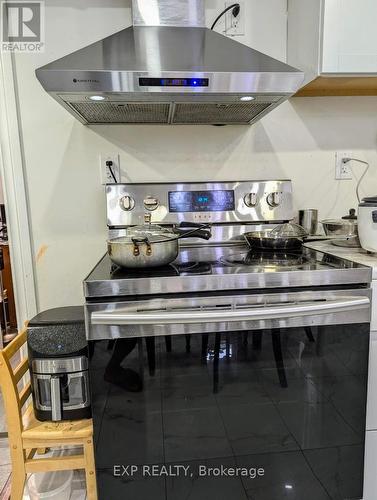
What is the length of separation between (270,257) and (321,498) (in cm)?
76

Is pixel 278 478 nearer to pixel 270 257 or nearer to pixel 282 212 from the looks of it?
pixel 270 257

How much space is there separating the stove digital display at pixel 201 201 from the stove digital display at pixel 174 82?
48cm

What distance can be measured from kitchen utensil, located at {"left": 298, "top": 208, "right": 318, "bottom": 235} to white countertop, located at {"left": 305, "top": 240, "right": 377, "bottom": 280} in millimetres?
138

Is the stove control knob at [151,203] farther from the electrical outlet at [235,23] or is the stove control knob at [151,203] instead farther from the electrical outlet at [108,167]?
the electrical outlet at [235,23]

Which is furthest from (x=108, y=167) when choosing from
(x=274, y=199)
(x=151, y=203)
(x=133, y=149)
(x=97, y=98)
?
(x=274, y=199)

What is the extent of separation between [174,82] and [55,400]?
106cm

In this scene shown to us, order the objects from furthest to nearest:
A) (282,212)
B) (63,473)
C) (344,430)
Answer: (282,212) < (63,473) < (344,430)

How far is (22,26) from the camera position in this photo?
1434 mm

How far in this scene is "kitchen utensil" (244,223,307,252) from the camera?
4.36ft

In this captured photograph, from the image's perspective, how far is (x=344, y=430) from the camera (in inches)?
42.0

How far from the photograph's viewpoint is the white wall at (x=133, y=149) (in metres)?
1.46

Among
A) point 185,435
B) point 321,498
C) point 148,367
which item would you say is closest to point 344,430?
point 321,498

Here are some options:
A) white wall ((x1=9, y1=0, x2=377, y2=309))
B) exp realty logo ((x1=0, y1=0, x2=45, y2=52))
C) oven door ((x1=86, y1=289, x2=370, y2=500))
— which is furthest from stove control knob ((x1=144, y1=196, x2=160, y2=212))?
exp realty logo ((x1=0, y1=0, x2=45, y2=52))

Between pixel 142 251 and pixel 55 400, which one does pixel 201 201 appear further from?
pixel 55 400
